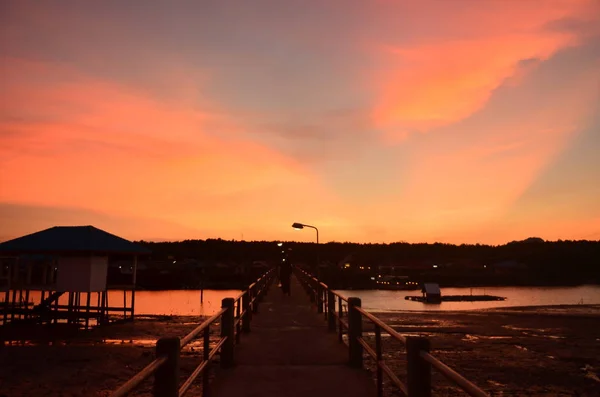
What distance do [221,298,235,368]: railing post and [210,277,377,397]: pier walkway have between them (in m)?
0.19

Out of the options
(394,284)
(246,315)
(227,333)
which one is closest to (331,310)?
(246,315)

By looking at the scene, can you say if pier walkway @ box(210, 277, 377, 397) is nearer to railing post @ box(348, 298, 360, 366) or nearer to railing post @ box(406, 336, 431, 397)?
railing post @ box(348, 298, 360, 366)

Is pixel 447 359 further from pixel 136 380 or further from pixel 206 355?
pixel 136 380

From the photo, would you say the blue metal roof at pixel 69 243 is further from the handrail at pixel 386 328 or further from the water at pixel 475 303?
the water at pixel 475 303

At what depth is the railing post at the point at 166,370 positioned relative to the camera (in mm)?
4895

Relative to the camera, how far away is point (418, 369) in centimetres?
529

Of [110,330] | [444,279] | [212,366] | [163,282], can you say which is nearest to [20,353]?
[110,330]

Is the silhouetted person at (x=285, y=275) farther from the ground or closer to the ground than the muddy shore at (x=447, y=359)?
farther from the ground

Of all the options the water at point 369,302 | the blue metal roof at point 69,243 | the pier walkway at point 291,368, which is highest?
the blue metal roof at point 69,243

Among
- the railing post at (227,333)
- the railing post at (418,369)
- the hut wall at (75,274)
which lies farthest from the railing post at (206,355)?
the hut wall at (75,274)

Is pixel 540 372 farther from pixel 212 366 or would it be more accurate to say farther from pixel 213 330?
pixel 213 330

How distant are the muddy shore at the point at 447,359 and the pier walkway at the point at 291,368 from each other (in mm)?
2249

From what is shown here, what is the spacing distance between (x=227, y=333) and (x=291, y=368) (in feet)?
4.53

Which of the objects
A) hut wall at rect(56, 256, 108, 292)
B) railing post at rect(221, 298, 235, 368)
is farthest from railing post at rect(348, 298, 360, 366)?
hut wall at rect(56, 256, 108, 292)
